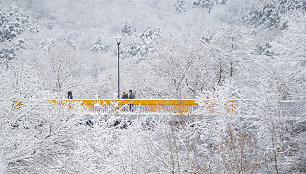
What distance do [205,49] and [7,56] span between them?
45599 mm

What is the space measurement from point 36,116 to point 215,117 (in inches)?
350

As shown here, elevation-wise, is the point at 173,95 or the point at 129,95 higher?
the point at 129,95

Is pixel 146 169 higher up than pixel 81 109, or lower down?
lower down

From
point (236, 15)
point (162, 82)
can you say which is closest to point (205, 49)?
point (162, 82)

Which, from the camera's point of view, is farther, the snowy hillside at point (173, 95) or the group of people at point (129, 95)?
the group of people at point (129, 95)

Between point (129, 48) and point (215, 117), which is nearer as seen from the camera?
point (215, 117)

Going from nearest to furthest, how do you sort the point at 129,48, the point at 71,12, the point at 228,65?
the point at 228,65, the point at 129,48, the point at 71,12

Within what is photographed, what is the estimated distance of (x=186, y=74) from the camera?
2691 centimetres

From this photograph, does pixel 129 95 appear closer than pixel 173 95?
Yes

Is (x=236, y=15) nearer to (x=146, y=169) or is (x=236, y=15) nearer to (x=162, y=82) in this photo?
(x=162, y=82)

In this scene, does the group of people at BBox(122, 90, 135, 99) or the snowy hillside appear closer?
the snowy hillside

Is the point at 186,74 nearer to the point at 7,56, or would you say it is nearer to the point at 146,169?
the point at 146,169

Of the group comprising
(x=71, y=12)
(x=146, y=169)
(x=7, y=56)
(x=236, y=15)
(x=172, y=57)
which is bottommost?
(x=146, y=169)

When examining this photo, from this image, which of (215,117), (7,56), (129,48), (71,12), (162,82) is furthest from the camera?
(71,12)
